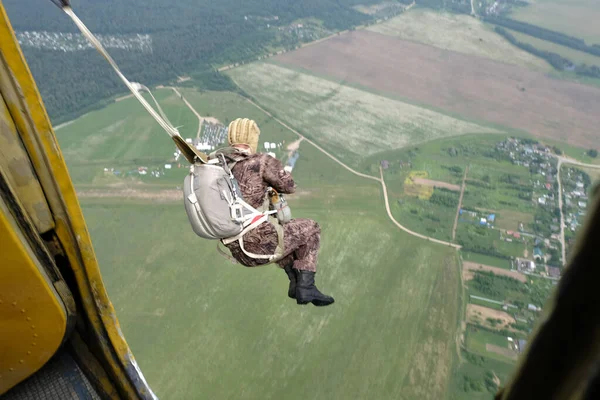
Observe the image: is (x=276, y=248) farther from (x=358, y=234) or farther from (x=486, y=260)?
(x=486, y=260)

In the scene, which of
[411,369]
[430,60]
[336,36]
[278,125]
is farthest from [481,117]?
[411,369]

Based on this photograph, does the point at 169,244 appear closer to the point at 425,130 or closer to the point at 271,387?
the point at 271,387

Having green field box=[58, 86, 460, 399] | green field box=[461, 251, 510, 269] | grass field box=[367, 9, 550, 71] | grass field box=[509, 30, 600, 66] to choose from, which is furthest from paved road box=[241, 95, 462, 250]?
grass field box=[509, 30, 600, 66]

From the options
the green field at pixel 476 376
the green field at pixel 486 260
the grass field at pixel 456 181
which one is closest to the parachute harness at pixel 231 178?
the green field at pixel 476 376

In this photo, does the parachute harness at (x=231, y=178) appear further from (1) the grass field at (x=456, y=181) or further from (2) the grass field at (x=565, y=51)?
(2) the grass field at (x=565, y=51)

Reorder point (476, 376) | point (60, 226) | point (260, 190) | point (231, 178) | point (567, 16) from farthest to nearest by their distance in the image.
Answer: point (567, 16)
point (476, 376)
point (260, 190)
point (231, 178)
point (60, 226)

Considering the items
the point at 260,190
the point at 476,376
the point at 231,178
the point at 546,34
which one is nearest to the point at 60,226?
the point at 231,178
